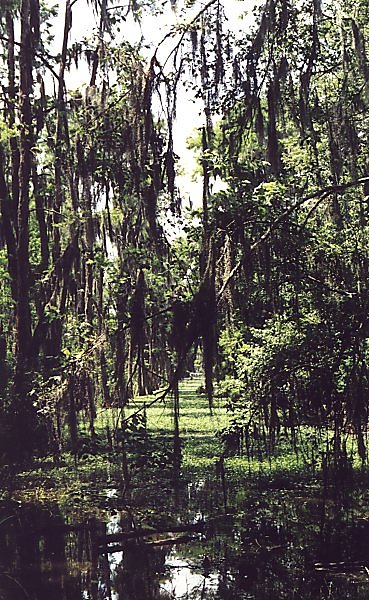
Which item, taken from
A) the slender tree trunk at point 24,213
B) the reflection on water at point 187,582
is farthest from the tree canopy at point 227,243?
the reflection on water at point 187,582

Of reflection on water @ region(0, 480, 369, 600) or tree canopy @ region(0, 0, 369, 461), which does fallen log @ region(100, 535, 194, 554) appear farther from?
tree canopy @ region(0, 0, 369, 461)

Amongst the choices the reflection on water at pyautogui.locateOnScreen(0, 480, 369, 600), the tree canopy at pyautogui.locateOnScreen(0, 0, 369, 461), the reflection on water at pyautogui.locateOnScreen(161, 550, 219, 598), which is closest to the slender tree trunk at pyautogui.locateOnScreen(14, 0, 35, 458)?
the tree canopy at pyautogui.locateOnScreen(0, 0, 369, 461)

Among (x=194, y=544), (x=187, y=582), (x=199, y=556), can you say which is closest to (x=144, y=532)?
(x=194, y=544)

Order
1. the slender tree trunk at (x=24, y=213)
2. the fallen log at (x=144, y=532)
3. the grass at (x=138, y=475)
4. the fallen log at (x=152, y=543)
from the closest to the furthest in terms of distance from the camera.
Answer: the fallen log at (x=152, y=543) → the fallen log at (x=144, y=532) → the grass at (x=138, y=475) → the slender tree trunk at (x=24, y=213)

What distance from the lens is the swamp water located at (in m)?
6.23

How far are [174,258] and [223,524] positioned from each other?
2.86 metres

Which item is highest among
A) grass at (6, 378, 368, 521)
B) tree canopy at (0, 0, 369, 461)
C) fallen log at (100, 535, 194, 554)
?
tree canopy at (0, 0, 369, 461)

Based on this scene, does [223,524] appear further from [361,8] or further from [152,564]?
[361,8]

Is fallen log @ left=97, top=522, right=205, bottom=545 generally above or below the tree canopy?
below

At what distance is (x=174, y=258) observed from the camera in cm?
848

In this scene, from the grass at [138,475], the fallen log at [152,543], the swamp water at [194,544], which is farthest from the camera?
the grass at [138,475]

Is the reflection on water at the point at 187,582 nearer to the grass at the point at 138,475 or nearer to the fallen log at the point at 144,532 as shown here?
the fallen log at the point at 144,532

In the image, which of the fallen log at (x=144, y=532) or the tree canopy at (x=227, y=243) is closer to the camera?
the tree canopy at (x=227, y=243)

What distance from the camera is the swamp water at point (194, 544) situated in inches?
245
